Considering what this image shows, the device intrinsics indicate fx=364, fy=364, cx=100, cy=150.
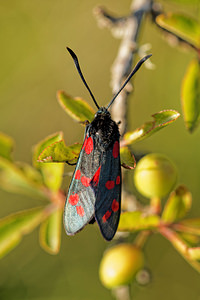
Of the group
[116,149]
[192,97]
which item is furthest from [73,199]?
[192,97]

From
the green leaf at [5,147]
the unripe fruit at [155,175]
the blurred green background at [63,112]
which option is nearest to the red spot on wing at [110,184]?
the unripe fruit at [155,175]

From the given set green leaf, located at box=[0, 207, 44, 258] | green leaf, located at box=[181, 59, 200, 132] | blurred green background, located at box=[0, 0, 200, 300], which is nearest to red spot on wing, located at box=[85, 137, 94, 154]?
green leaf, located at box=[181, 59, 200, 132]

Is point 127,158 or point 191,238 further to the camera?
point 191,238

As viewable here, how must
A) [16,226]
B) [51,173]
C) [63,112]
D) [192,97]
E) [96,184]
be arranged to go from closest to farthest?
[96,184], [192,97], [51,173], [16,226], [63,112]

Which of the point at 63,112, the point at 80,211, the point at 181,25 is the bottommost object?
the point at 80,211

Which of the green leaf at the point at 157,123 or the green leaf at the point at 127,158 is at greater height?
the green leaf at the point at 157,123

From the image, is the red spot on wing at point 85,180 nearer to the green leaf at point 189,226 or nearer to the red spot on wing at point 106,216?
the red spot on wing at point 106,216

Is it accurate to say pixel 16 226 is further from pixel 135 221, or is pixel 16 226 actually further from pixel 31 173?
pixel 135 221
